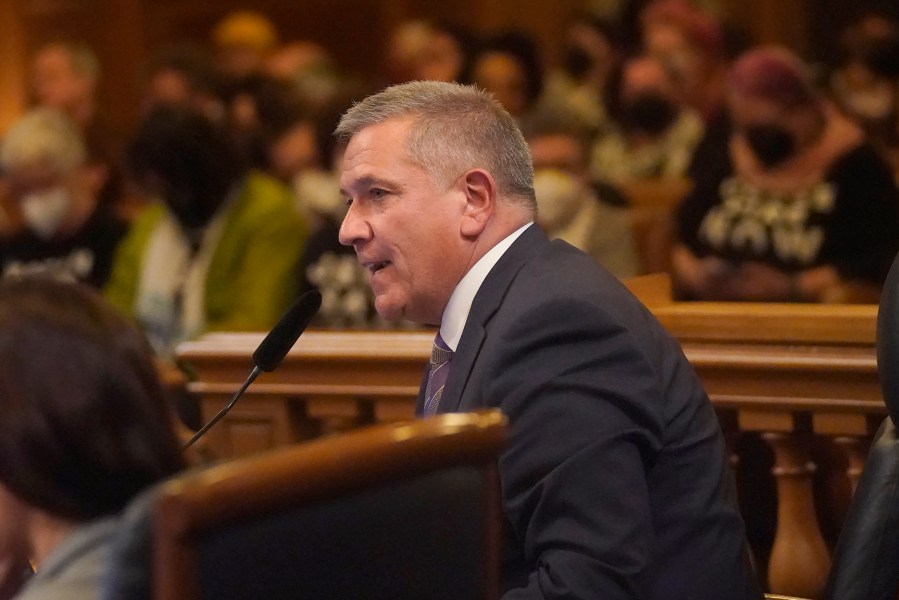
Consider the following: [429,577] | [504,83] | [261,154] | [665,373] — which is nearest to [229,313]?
[261,154]

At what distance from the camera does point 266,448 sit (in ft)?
9.27

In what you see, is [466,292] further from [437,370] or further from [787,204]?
[787,204]

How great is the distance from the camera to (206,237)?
444cm

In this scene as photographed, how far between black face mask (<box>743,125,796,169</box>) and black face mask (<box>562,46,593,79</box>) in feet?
11.6

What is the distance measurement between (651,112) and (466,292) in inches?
143

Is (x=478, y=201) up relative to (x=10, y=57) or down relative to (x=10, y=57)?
down

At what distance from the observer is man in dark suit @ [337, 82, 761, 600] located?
1629 millimetres

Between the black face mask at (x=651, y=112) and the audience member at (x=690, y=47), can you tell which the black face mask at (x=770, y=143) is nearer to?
the black face mask at (x=651, y=112)

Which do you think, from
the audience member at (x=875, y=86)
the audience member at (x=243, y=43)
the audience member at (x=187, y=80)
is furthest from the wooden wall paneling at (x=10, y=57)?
the audience member at (x=875, y=86)

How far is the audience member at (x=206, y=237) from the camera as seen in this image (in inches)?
170

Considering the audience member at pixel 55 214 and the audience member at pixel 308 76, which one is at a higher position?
the audience member at pixel 308 76

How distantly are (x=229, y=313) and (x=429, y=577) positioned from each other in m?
3.23

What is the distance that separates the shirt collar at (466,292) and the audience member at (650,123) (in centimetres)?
347

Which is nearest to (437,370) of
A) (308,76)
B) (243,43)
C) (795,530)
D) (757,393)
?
(757,393)
